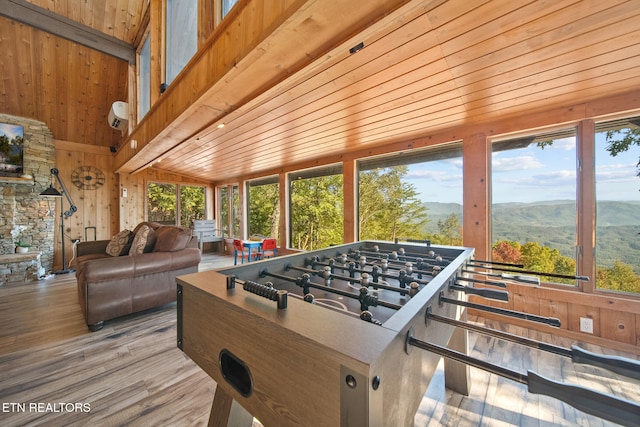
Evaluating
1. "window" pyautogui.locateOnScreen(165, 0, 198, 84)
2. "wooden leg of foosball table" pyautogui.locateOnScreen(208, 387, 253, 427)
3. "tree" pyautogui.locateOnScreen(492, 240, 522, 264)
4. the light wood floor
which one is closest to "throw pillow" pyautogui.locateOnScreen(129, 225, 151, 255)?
the light wood floor

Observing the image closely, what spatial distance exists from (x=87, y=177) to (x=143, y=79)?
279 cm

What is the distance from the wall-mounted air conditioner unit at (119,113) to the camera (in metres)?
4.36

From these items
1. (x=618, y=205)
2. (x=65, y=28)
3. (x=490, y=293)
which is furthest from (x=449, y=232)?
(x=65, y=28)

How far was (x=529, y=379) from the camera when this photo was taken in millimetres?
468

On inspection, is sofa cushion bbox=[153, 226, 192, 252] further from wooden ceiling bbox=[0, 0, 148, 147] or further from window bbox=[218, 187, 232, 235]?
window bbox=[218, 187, 232, 235]

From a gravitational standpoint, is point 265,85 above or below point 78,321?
above

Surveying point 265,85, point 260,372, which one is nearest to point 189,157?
point 265,85

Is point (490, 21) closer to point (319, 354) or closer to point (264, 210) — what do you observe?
point (319, 354)

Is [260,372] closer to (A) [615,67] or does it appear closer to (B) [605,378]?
(B) [605,378]

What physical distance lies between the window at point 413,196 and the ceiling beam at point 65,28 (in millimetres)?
4753

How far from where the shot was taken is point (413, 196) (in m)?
3.36

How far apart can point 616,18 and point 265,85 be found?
80.9 inches

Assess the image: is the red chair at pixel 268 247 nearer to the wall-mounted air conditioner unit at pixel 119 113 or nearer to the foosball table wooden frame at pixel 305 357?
the wall-mounted air conditioner unit at pixel 119 113

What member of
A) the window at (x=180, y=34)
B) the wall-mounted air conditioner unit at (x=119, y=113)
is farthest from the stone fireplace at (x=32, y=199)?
the window at (x=180, y=34)
